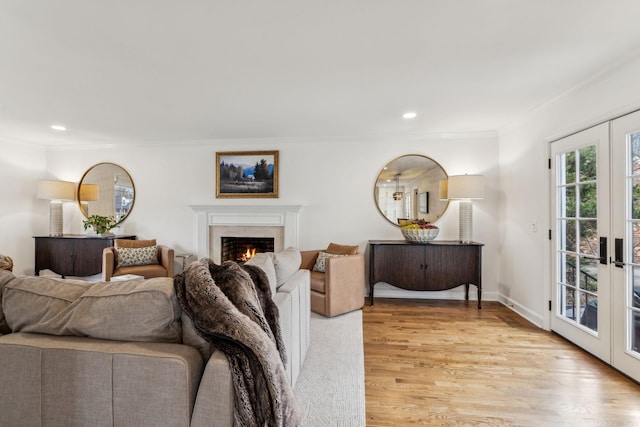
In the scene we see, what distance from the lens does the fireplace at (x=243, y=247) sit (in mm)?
4848

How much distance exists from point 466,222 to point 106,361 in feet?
13.3

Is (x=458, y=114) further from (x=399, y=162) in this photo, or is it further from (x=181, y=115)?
(x=181, y=115)

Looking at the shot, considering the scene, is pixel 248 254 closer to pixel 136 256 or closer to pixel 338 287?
pixel 136 256

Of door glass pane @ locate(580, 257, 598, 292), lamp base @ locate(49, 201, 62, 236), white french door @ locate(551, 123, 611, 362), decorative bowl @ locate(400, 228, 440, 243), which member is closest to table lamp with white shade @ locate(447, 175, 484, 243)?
decorative bowl @ locate(400, 228, 440, 243)

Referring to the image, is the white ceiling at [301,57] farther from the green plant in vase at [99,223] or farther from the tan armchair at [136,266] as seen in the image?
the tan armchair at [136,266]

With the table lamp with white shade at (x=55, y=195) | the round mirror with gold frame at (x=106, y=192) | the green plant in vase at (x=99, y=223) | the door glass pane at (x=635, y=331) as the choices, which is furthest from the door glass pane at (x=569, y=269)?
the table lamp with white shade at (x=55, y=195)

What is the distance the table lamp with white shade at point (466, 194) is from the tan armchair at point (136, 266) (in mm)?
3883

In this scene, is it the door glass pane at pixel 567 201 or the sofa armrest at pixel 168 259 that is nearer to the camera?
the door glass pane at pixel 567 201

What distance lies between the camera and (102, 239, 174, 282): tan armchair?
3961 millimetres

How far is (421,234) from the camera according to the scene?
13.2 ft

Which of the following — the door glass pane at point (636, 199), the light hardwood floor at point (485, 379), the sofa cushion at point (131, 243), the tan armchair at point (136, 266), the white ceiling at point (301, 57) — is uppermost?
the white ceiling at point (301, 57)

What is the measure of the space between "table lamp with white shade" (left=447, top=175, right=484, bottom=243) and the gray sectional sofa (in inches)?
143

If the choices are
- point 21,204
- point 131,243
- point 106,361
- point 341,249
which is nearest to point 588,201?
point 341,249

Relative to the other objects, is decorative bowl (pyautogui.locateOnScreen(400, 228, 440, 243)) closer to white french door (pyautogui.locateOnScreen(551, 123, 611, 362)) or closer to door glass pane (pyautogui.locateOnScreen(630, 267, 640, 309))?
white french door (pyautogui.locateOnScreen(551, 123, 611, 362))
